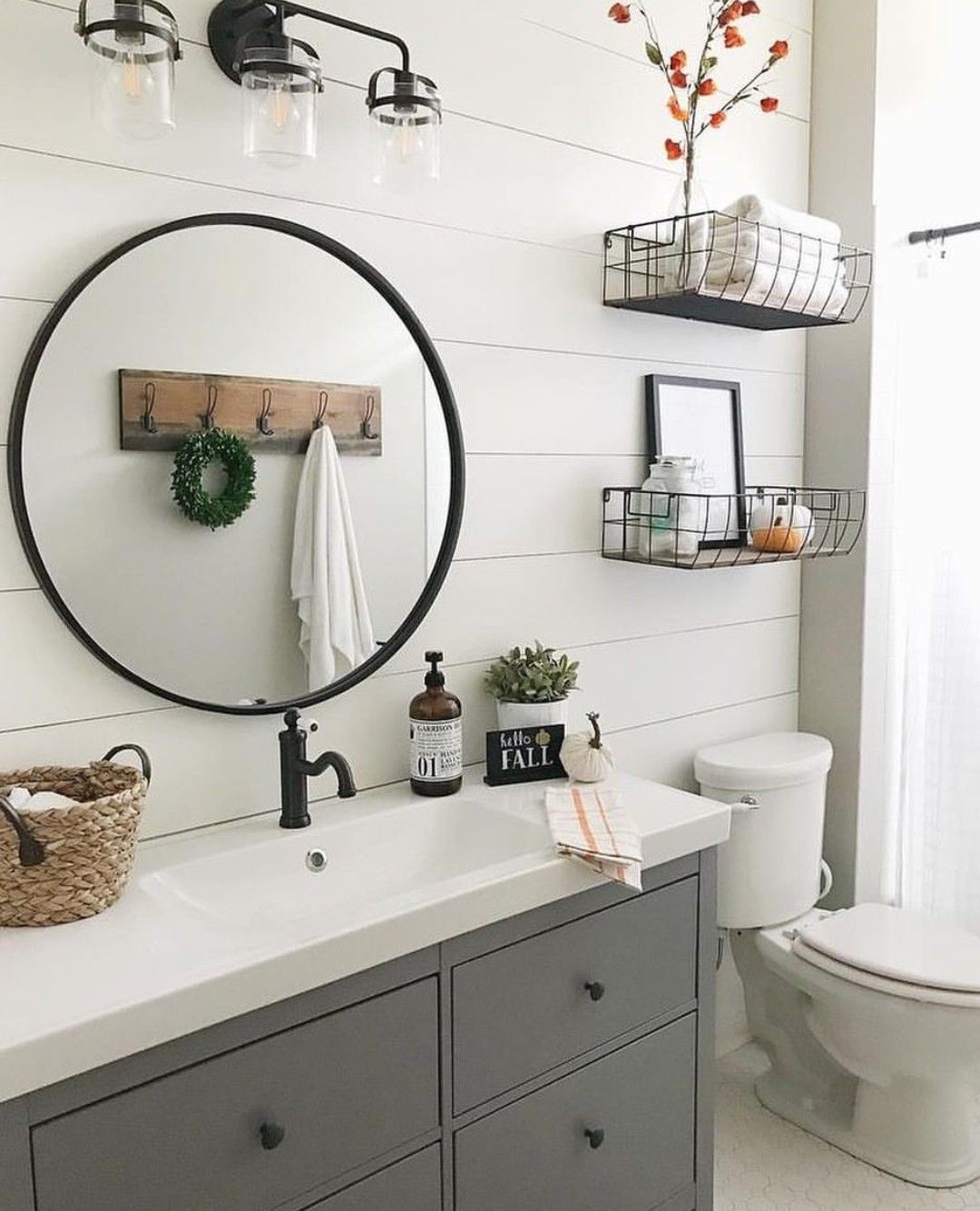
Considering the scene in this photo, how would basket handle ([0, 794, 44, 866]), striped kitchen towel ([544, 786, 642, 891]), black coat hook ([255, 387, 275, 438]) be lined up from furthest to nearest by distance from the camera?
black coat hook ([255, 387, 275, 438]) < striped kitchen towel ([544, 786, 642, 891]) < basket handle ([0, 794, 44, 866])

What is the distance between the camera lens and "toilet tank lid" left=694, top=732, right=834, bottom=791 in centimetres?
237

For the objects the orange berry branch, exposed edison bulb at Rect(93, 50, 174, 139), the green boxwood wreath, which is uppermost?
the orange berry branch

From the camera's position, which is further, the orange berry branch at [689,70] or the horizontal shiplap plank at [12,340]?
the orange berry branch at [689,70]

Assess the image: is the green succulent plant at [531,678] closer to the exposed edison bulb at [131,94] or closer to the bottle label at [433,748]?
the bottle label at [433,748]

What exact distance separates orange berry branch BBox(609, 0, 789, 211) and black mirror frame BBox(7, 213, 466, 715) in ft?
2.07

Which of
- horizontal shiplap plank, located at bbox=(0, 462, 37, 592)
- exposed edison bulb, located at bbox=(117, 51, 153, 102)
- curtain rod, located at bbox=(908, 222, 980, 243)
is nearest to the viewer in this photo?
exposed edison bulb, located at bbox=(117, 51, 153, 102)

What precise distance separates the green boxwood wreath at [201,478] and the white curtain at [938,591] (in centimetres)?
160

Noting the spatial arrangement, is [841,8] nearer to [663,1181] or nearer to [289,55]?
[289,55]

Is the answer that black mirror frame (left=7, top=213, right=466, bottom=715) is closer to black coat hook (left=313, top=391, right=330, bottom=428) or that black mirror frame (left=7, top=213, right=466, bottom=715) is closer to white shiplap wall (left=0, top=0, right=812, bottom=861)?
white shiplap wall (left=0, top=0, right=812, bottom=861)

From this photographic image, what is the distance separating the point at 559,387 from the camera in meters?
2.15

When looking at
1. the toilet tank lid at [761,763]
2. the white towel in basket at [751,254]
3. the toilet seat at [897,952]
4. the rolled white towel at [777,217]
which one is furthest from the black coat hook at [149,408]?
the toilet seat at [897,952]

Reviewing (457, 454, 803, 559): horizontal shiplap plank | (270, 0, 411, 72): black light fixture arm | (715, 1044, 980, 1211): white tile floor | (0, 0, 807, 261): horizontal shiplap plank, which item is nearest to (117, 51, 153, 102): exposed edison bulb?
(0, 0, 807, 261): horizontal shiplap plank

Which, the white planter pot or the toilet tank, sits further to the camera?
the toilet tank

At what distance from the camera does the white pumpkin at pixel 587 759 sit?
1979 millimetres
